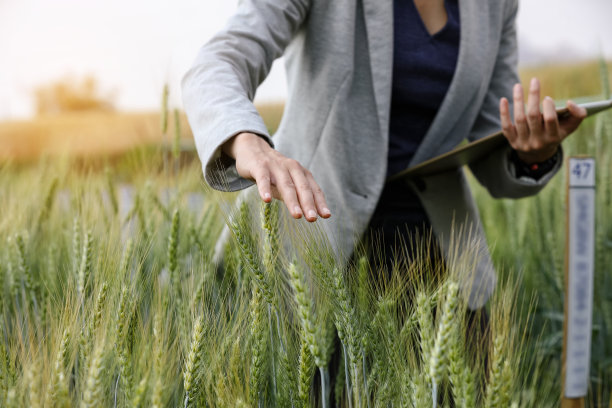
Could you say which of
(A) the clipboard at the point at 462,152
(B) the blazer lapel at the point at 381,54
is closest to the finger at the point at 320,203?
(A) the clipboard at the point at 462,152

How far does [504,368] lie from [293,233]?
0.26m

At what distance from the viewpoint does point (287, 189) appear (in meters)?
0.51

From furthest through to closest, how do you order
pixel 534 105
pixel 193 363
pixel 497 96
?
pixel 497 96
pixel 534 105
pixel 193 363

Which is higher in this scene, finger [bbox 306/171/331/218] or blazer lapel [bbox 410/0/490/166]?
blazer lapel [bbox 410/0/490/166]

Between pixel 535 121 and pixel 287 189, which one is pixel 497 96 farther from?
pixel 287 189

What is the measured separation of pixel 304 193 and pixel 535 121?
408mm

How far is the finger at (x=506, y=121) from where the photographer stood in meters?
0.72

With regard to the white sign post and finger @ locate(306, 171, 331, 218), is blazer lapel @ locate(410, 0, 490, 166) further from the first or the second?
finger @ locate(306, 171, 331, 218)

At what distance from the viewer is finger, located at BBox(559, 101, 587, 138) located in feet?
2.32

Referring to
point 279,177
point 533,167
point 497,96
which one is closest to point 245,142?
point 279,177

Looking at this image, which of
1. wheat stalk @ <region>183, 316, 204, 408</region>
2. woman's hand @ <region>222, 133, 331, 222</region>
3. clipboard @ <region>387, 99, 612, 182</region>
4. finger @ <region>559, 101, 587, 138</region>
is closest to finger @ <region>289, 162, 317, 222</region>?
woman's hand @ <region>222, 133, 331, 222</region>

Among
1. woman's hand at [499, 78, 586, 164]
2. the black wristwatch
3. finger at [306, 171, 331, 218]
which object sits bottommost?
the black wristwatch

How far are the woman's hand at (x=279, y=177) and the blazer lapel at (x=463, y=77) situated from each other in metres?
0.46

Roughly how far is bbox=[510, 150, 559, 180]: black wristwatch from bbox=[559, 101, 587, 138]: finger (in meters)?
0.17
